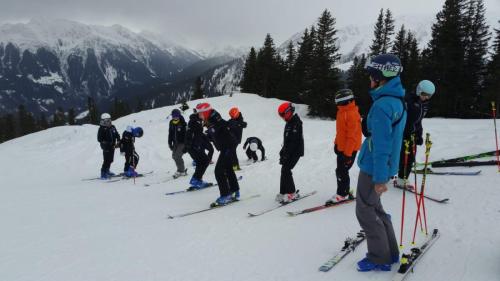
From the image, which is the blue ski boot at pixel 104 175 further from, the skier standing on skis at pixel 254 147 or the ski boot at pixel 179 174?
the skier standing on skis at pixel 254 147

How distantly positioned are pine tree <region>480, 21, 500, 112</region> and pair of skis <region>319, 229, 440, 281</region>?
32081 mm

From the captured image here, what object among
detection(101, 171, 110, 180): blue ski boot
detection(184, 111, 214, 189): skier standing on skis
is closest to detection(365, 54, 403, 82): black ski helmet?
detection(184, 111, 214, 189): skier standing on skis

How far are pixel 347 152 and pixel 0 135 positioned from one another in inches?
3668

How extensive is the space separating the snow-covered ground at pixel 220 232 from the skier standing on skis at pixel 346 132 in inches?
29.0

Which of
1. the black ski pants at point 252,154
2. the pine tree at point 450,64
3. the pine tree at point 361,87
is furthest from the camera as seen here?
the pine tree at point 361,87

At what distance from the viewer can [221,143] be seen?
7844 millimetres

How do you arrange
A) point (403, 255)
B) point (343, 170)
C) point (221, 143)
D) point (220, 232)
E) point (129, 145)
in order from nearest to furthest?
1. point (403, 255)
2. point (220, 232)
3. point (343, 170)
4. point (221, 143)
5. point (129, 145)

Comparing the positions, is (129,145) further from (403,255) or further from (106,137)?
(403,255)

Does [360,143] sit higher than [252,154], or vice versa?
[360,143]

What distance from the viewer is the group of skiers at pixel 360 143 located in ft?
12.3

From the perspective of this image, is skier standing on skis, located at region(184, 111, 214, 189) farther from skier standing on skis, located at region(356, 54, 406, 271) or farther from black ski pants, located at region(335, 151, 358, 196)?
skier standing on skis, located at region(356, 54, 406, 271)

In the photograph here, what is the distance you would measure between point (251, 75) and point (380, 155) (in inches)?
2130

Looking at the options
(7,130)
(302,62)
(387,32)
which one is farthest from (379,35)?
(7,130)

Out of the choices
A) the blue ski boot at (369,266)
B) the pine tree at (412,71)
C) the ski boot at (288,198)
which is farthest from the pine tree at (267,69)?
the blue ski boot at (369,266)
